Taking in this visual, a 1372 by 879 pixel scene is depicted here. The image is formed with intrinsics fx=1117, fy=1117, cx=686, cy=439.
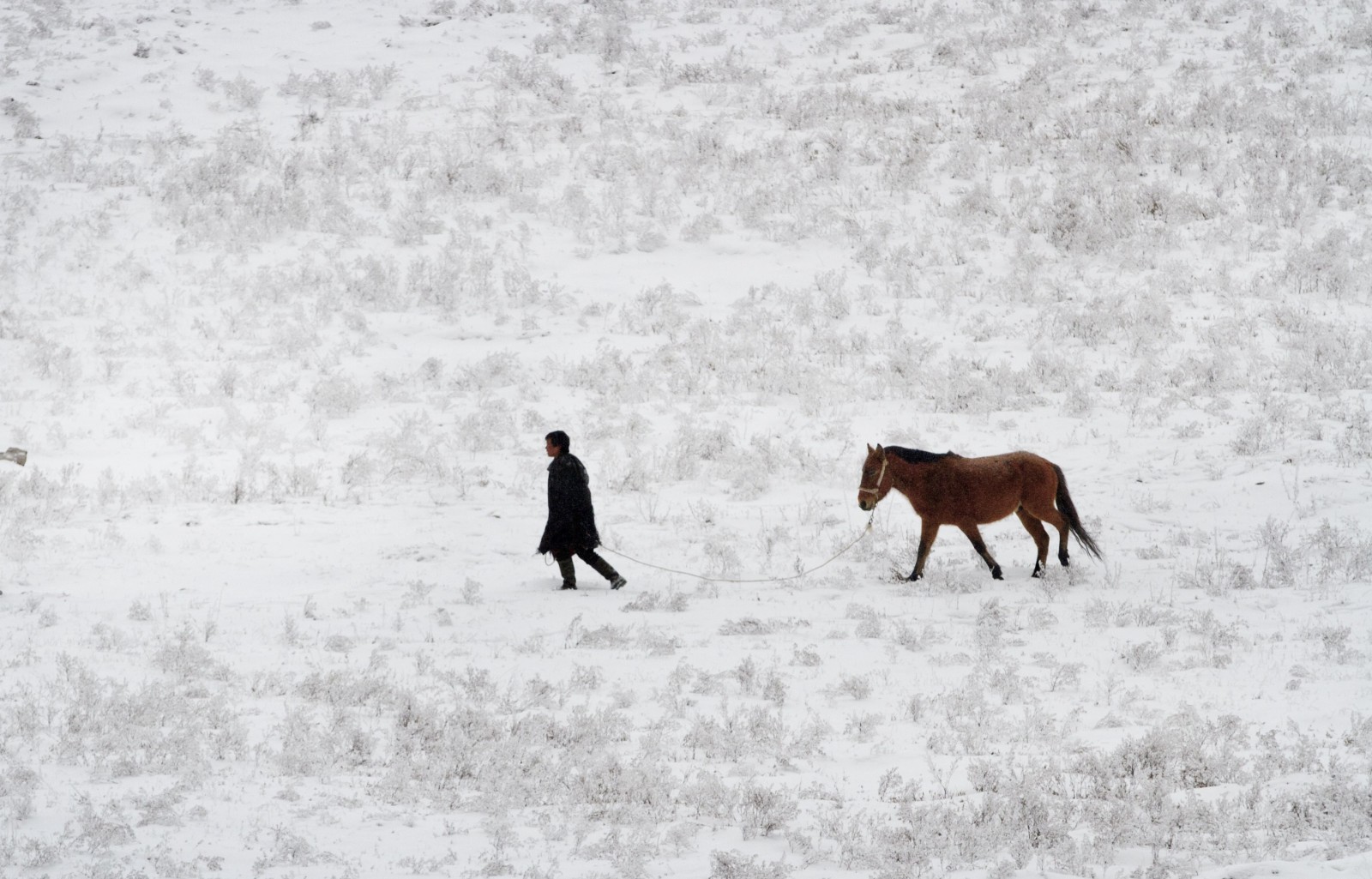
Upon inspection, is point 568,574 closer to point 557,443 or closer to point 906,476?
point 557,443

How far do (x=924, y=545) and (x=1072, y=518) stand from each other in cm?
141

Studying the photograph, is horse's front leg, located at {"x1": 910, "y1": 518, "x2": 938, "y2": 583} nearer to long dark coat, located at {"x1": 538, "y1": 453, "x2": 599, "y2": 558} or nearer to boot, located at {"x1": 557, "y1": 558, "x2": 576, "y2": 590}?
long dark coat, located at {"x1": 538, "y1": 453, "x2": 599, "y2": 558}

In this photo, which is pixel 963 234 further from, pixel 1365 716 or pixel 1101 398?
pixel 1365 716

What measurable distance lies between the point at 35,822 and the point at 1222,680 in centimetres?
706

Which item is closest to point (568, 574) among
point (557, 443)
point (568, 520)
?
point (568, 520)

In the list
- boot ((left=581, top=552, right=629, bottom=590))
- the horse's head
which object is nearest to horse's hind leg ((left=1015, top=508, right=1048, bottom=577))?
the horse's head

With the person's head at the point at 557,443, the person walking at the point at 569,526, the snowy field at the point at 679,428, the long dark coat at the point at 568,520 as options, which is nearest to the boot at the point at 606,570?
the person walking at the point at 569,526

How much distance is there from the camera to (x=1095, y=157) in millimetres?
21812

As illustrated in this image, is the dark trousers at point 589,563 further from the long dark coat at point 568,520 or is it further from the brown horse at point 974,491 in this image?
the brown horse at point 974,491

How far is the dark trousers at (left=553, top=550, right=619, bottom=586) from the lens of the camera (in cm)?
1082

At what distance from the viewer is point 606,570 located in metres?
10.8

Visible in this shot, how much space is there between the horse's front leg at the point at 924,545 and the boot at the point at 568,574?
3.25m

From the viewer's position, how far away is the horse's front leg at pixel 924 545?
10.6 metres

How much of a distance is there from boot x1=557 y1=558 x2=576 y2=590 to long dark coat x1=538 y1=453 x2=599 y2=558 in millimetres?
63
